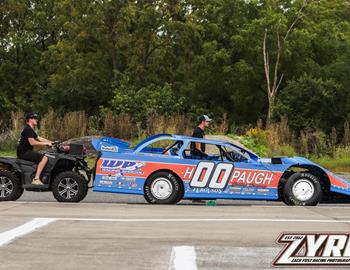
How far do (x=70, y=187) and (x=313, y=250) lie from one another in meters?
9.40

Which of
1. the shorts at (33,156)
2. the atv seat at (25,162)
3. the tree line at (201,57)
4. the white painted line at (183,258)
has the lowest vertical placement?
the white painted line at (183,258)

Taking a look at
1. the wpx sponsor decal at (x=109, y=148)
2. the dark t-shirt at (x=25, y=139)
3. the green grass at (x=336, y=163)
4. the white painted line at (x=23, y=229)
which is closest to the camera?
the white painted line at (x=23, y=229)

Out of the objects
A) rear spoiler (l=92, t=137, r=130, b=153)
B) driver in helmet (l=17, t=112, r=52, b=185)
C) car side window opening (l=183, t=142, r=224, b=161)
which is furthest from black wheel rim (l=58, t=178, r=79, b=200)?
car side window opening (l=183, t=142, r=224, b=161)

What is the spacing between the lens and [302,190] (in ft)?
46.9

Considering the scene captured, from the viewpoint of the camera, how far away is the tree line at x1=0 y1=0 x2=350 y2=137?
43.1 m

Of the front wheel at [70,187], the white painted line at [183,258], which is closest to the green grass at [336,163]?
the front wheel at [70,187]

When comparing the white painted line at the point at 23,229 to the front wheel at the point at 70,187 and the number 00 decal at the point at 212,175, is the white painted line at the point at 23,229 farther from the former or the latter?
the number 00 decal at the point at 212,175

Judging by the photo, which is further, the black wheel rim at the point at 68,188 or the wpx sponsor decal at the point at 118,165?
the black wheel rim at the point at 68,188

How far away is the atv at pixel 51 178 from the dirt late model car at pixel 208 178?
0.55 m

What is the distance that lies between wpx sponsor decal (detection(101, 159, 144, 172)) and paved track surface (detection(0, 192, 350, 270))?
2.49ft

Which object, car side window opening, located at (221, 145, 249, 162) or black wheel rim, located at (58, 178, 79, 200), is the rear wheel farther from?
car side window opening, located at (221, 145, 249, 162)

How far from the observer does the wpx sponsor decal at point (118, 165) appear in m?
14.3

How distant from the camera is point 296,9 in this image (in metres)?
45.8

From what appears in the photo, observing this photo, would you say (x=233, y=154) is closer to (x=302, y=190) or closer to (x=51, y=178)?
(x=302, y=190)
